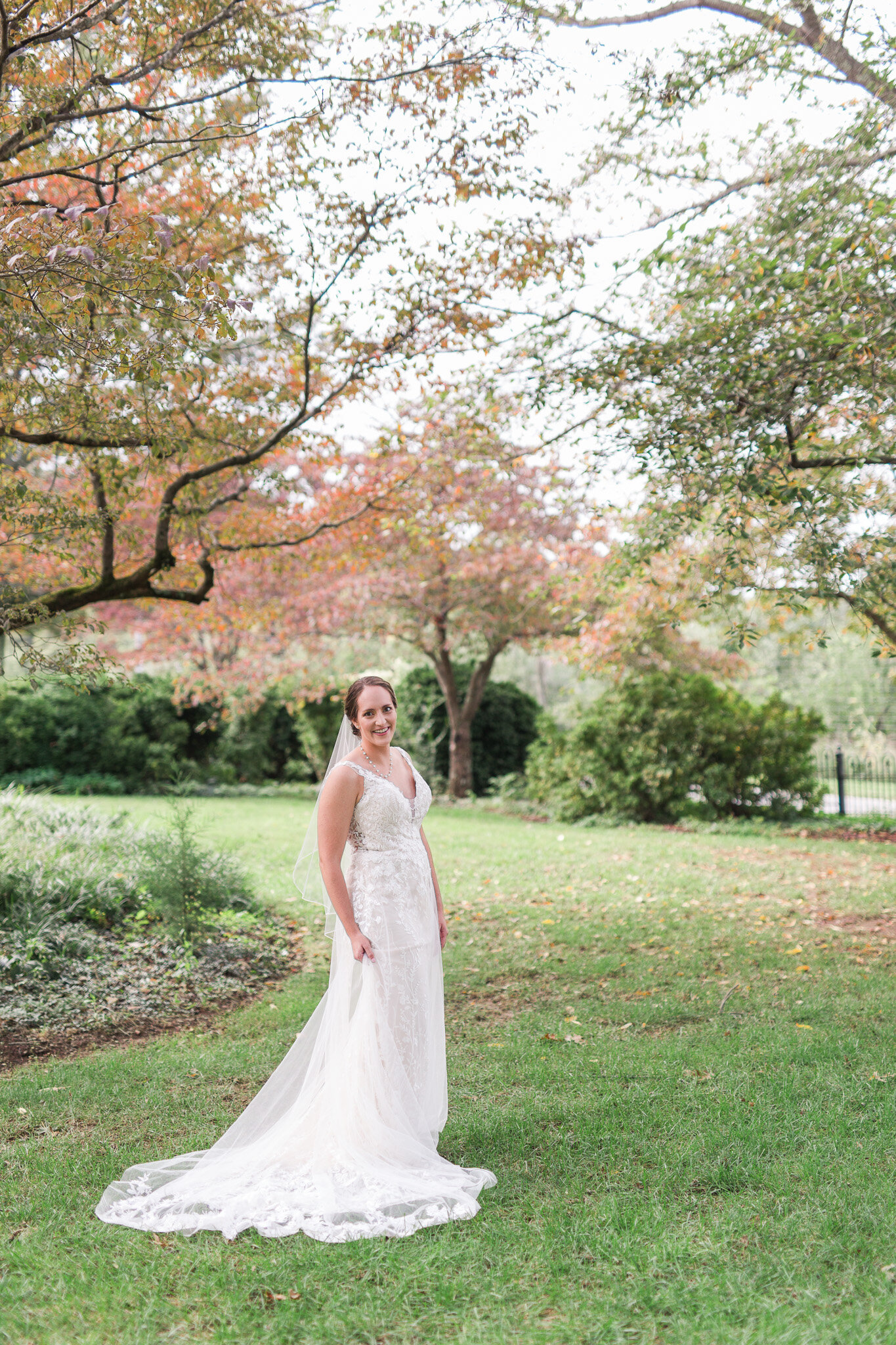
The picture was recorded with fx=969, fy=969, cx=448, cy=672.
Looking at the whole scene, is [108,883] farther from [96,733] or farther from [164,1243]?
[96,733]

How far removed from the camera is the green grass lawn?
2.94 meters

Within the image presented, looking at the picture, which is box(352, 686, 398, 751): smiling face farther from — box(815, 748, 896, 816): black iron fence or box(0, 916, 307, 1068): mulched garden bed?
box(815, 748, 896, 816): black iron fence

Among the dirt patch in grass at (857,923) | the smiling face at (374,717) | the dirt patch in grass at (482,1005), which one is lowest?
the dirt patch in grass at (482,1005)

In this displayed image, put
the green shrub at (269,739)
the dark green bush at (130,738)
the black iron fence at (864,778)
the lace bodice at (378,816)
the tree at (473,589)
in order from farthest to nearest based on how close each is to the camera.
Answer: the green shrub at (269,739)
the black iron fence at (864,778)
the dark green bush at (130,738)
the tree at (473,589)
the lace bodice at (378,816)

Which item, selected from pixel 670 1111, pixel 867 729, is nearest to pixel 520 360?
pixel 670 1111

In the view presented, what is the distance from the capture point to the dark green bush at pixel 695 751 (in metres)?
15.0

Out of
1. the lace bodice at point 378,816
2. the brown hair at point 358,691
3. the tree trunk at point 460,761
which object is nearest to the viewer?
the lace bodice at point 378,816

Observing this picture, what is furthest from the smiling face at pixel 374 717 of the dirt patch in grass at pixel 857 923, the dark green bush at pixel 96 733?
the dark green bush at pixel 96 733

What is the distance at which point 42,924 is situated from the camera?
7223mm

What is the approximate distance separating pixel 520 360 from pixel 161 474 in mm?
3048

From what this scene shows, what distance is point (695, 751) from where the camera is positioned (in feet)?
49.4

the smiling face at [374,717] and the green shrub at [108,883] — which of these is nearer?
the smiling face at [374,717]

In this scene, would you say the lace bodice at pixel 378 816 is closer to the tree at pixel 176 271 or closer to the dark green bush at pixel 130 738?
the tree at pixel 176 271

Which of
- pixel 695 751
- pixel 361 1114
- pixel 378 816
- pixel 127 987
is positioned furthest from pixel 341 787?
pixel 695 751
